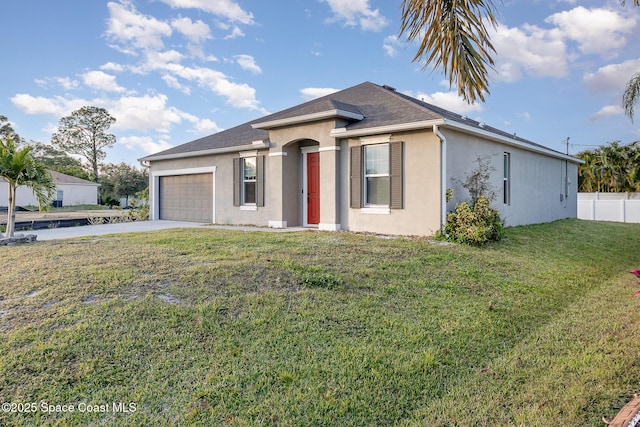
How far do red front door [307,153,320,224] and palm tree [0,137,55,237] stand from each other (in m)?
7.06

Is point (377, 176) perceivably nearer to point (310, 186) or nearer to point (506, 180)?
point (310, 186)

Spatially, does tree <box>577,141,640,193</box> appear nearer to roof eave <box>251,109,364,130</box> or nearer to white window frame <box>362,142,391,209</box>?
white window frame <box>362,142,391,209</box>

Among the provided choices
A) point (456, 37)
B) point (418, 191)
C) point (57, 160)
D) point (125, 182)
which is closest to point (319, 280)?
point (456, 37)

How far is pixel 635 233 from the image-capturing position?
48.4ft

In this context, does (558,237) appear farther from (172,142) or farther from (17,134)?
(17,134)

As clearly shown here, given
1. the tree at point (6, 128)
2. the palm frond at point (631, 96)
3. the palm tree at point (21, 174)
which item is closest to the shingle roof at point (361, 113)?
the palm frond at point (631, 96)

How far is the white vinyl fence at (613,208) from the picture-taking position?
22.1 meters

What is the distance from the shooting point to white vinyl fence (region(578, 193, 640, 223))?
22078mm

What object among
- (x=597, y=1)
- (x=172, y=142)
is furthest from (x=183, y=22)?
(x=597, y=1)

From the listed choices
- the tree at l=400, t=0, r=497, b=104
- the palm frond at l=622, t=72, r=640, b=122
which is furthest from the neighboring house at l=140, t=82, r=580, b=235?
the tree at l=400, t=0, r=497, b=104

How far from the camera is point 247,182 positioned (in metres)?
14.3

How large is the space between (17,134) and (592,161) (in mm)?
53033

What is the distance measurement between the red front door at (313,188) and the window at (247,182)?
1704 mm

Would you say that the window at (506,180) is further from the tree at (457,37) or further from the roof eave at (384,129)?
the tree at (457,37)
